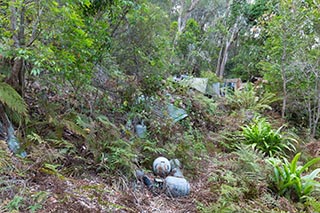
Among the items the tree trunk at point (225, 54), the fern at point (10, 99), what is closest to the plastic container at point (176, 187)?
the fern at point (10, 99)

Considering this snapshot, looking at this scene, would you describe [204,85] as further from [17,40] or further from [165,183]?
[17,40]

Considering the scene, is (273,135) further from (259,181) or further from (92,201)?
(92,201)

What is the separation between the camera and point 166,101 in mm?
4246

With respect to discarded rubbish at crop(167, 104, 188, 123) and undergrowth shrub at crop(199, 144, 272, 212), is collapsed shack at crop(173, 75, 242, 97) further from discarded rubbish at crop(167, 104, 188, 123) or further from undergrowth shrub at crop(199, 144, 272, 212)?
undergrowth shrub at crop(199, 144, 272, 212)

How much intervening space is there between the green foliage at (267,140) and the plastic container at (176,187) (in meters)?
1.80

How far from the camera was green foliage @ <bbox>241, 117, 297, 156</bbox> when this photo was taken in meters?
3.90

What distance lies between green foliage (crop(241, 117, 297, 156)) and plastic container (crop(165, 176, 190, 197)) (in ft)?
5.92

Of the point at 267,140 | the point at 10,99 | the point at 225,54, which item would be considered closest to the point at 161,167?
the point at 10,99

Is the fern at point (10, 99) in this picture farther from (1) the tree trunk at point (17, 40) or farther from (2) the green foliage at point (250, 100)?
(2) the green foliage at point (250, 100)

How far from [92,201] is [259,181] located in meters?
1.74

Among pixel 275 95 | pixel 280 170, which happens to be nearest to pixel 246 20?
pixel 275 95

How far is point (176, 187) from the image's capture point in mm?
2469

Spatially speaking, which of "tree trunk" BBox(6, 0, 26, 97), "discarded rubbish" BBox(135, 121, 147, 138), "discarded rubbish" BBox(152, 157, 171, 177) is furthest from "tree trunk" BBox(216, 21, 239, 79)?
"tree trunk" BBox(6, 0, 26, 97)

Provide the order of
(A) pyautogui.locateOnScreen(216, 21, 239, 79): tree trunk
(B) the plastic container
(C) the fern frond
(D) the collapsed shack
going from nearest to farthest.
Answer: (C) the fern frond → (B) the plastic container → (D) the collapsed shack → (A) pyautogui.locateOnScreen(216, 21, 239, 79): tree trunk
